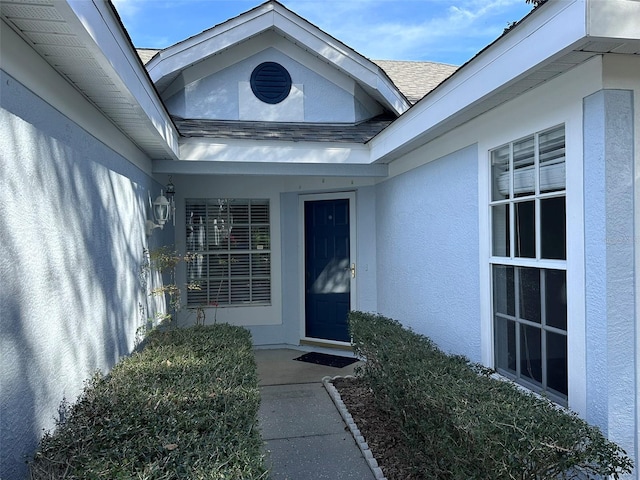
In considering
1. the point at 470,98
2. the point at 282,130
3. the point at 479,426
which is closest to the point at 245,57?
the point at 282,130

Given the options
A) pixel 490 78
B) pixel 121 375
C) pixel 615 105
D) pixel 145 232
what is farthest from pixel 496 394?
pixel 145 232

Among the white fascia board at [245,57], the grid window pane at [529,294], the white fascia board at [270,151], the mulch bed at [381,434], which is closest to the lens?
the grid window pane at [529,294]

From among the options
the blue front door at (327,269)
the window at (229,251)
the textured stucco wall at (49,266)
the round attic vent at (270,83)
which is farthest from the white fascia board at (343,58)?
the textured stucco wall at (49,266)

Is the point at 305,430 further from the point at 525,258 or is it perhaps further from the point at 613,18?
the point at 613,18

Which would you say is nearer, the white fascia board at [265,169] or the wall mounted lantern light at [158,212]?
the wall mounted lantern light at [158,212]

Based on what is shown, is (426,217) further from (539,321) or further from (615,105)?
(615,105)

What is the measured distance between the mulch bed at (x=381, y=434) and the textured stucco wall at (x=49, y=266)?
7.78 feet

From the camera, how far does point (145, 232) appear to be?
16.4ft

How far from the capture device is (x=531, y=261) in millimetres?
3184

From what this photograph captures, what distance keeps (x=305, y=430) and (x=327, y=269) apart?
339 centimetres

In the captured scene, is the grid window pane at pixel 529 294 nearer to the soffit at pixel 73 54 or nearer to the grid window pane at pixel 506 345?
the grid window pane at pixel 506 345

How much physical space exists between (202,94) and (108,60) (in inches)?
157

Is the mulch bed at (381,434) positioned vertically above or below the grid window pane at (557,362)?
below

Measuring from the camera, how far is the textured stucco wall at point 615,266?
2.51 metres
